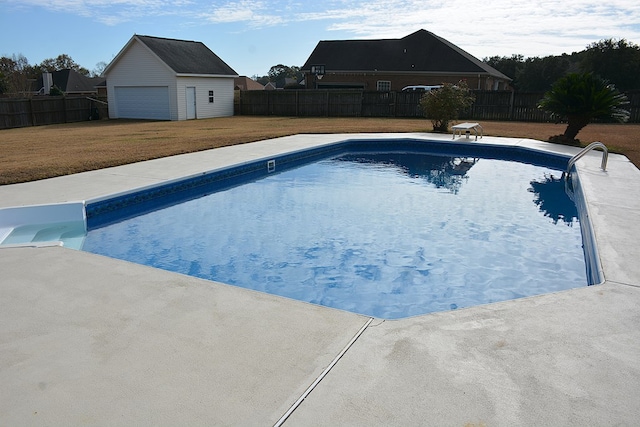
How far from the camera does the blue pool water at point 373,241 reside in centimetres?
503

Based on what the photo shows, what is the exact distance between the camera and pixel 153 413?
240cm

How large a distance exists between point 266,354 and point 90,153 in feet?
34.7

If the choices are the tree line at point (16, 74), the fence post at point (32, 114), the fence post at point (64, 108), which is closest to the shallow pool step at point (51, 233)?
the fence post at point (32, 114)

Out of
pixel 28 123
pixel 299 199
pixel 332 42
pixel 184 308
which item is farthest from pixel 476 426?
pixel 332 42

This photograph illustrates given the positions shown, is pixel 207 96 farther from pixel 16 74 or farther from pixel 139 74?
pixel 16 74

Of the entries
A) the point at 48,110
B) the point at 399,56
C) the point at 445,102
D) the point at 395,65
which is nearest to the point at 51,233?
the point at 445,102

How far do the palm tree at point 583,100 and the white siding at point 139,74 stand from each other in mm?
18775

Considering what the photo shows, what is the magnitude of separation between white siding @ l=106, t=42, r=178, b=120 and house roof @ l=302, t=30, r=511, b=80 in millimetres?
12898

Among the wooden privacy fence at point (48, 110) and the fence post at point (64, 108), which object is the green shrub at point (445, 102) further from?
the fence post at point (64, 108)

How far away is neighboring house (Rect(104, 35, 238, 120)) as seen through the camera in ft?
84.4

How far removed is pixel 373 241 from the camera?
6398 mm

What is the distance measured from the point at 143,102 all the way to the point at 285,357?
26.9 m

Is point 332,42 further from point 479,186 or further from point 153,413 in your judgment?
point 153,413

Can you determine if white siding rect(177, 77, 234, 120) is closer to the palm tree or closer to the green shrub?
the green shrub
